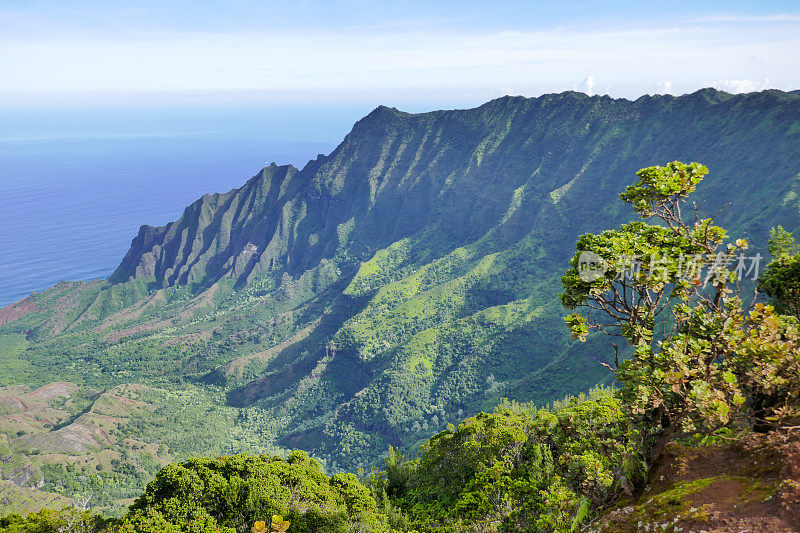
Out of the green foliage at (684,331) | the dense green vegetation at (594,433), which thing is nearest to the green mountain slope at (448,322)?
the dense green vegetation at (594,433)

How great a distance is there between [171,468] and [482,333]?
109710 millimetres

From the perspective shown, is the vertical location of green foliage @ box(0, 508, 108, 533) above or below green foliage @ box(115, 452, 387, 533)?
below

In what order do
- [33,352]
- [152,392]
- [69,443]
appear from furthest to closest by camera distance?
[33,352]
[152,392]
[69,443]

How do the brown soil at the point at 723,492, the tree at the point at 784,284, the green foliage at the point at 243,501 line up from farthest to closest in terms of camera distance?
the green foliage at the point at 243,501
the tree at the point at 784,284
the brown soil at the point at 723,492

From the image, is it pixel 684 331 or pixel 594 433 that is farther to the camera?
pixel 594 433

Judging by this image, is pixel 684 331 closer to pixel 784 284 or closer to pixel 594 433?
pixel 594 433

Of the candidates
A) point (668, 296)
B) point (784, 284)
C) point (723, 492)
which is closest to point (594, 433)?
point (723, 492)

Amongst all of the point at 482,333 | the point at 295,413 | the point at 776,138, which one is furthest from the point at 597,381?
the point at 776,138

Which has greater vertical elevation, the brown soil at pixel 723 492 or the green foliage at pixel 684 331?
the green foliage at pixel 684 331

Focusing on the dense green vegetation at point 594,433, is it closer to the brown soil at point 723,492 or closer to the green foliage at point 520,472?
the green foliage at point 520,472

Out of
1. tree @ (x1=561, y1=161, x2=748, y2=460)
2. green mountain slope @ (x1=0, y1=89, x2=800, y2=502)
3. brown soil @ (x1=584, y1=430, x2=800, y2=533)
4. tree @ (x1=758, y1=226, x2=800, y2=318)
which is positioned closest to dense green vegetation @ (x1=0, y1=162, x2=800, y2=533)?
tree @ (x1=561, y1=161, x2=748, y2=460)

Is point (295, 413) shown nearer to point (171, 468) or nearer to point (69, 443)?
point (69, 443)

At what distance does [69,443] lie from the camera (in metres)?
101

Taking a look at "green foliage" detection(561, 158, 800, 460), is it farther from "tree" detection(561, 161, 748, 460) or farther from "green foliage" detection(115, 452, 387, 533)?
"green foliage" detection(115, 452, 387, 533)
